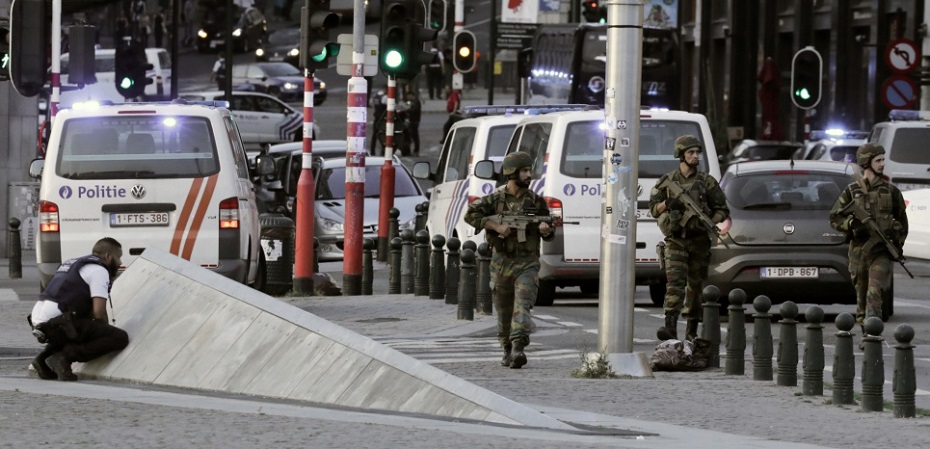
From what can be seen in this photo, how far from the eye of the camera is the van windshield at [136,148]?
61.5ft

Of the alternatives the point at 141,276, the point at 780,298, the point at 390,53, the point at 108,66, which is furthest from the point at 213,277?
the point at 108,66

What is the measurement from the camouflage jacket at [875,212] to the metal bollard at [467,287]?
10.9 feet

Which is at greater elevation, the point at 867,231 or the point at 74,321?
the point at 867,231

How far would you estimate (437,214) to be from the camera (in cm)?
2411

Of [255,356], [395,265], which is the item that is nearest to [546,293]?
[395,265]

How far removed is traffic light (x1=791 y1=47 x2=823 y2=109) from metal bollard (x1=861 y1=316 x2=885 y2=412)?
84.5 feet

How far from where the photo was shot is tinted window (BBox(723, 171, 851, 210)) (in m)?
19.3

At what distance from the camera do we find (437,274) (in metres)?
20.8

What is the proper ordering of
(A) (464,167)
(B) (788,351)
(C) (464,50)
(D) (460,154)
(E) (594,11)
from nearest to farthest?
(B) (788,351) < (A) (464,167) < (D) (460,154) < (C) (464,50) < (E) (594,11)

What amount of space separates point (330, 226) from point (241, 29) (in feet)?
196

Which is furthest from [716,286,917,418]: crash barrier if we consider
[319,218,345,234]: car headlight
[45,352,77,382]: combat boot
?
[319,218,345,234]: car headlight

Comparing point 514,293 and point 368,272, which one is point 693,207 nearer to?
point 514,293

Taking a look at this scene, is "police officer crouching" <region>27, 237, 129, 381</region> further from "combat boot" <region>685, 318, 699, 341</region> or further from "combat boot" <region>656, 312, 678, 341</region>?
"combat boot" <region>685, 318, 699, 341</region>

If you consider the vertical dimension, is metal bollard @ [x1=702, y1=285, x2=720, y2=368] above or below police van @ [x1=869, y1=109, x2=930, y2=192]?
below
